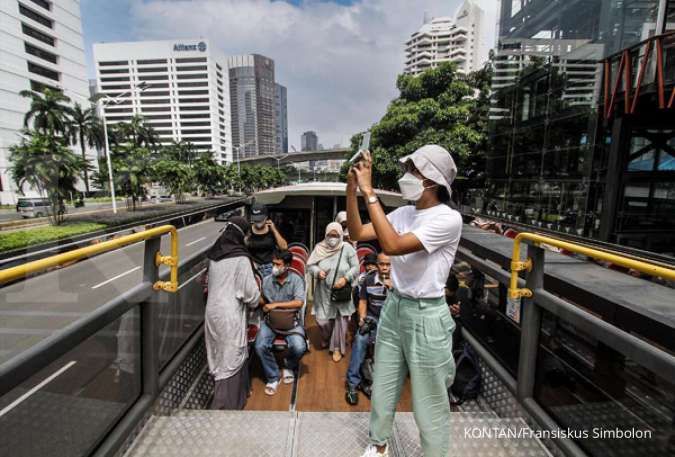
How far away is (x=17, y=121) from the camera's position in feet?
145

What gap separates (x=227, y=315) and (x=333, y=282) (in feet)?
4.66

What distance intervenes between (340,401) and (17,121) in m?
60.6

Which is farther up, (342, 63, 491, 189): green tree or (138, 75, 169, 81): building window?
(138, 75, 169, 81): building window

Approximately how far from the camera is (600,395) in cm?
185

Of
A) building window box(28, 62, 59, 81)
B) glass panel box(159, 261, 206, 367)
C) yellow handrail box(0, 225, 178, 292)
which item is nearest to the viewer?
yellow handrail box(0, 225, 178, 292)

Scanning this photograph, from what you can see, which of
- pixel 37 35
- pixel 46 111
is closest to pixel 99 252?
pixel 46 111

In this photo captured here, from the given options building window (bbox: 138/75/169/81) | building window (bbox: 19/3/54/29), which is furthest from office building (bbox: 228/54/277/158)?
building window (bbox: 19/3/54/29)

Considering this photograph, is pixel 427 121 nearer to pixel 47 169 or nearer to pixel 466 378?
pixel 466 378

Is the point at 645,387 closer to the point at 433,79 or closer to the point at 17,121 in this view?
the point at 433,79

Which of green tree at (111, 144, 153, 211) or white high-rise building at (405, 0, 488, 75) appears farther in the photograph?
white high-rise building at (405, 0, 488, 75)

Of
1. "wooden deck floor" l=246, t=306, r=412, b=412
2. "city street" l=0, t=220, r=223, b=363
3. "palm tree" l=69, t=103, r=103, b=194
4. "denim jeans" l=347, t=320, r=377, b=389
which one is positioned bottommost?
"city street" l=0, t=220, r=223, b=363

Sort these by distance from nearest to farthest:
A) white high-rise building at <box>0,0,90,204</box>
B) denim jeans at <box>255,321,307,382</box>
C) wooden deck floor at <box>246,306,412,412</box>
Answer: wooden deck floor at <box>246,306,412,412</box>
denim jeans at <box>255,321,307,382</box>
white high-rise building at <box>0,0,90,204</box>

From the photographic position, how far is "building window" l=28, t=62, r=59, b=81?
48.7 meters

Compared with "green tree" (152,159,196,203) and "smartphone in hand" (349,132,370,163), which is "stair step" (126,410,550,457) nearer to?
"smartphone in hand" (349,132,370,163)
